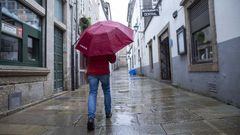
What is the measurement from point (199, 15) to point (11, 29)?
16.5ft

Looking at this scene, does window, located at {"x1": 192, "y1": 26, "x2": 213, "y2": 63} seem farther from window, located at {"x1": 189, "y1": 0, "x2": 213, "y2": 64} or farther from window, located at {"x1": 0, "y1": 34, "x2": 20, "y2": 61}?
window, located at {"x1": 0, "y1": 34, "x2": 20, "y2": 61}

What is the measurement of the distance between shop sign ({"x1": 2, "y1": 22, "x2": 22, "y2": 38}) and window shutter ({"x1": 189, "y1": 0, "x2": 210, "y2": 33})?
4.72 metres

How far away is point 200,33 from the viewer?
23.0 feet

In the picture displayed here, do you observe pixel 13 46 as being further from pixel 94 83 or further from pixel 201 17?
pixel 201 17

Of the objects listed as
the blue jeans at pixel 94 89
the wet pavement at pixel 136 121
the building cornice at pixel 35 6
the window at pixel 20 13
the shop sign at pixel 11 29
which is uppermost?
the building cornice at pixel 35 6

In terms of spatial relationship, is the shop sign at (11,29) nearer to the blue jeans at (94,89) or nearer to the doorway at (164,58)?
the blue jeans at (94,89)

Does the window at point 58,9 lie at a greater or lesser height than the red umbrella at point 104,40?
greater

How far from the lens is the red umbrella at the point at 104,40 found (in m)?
3.60

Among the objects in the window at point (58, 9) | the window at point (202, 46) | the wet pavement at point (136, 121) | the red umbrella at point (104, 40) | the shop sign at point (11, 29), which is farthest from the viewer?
the window at point (58, 9)

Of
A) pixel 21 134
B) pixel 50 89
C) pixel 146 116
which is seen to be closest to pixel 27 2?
pixel 50 89

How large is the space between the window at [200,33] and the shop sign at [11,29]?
4.71 meters

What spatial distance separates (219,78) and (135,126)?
2.83 m

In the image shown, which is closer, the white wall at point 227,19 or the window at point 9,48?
the white wall at point 227,19

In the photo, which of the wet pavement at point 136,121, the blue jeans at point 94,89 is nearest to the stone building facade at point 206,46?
the wet pavement at point 136,121
